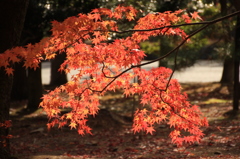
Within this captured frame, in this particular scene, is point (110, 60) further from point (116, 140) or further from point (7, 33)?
point (116, 140)

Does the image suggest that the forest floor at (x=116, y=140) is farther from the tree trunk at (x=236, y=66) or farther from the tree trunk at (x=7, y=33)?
the tree trunk at (x=7, y=33)

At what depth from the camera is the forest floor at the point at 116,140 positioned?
8836mm

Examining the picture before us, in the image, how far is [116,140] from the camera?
10844 millimetres

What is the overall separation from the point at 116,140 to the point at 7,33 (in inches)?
213

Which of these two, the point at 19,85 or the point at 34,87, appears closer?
the point at 34,87

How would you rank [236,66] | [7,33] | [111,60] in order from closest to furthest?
[111,60] → [7,33] → [236,66]

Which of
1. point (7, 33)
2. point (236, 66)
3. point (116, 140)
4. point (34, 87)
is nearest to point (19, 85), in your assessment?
point (34, 87)

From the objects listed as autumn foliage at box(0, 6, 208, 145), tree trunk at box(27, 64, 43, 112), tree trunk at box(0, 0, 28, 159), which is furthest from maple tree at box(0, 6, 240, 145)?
tree trunk at box(27, 64, 43, 112)

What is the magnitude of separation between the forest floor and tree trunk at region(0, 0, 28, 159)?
4.66 ft

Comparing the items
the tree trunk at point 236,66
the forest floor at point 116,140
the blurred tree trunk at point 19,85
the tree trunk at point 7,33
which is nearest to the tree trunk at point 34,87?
the forest floor at point 116,140

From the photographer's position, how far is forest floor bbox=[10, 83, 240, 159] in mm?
8836

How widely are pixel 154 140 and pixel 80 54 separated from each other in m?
5.39

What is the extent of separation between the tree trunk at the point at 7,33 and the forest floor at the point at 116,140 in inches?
55.9

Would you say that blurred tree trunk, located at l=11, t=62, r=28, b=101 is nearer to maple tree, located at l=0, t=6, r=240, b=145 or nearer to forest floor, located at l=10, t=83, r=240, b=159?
forest floor, located at l=10, t=83, r=240, b=159
